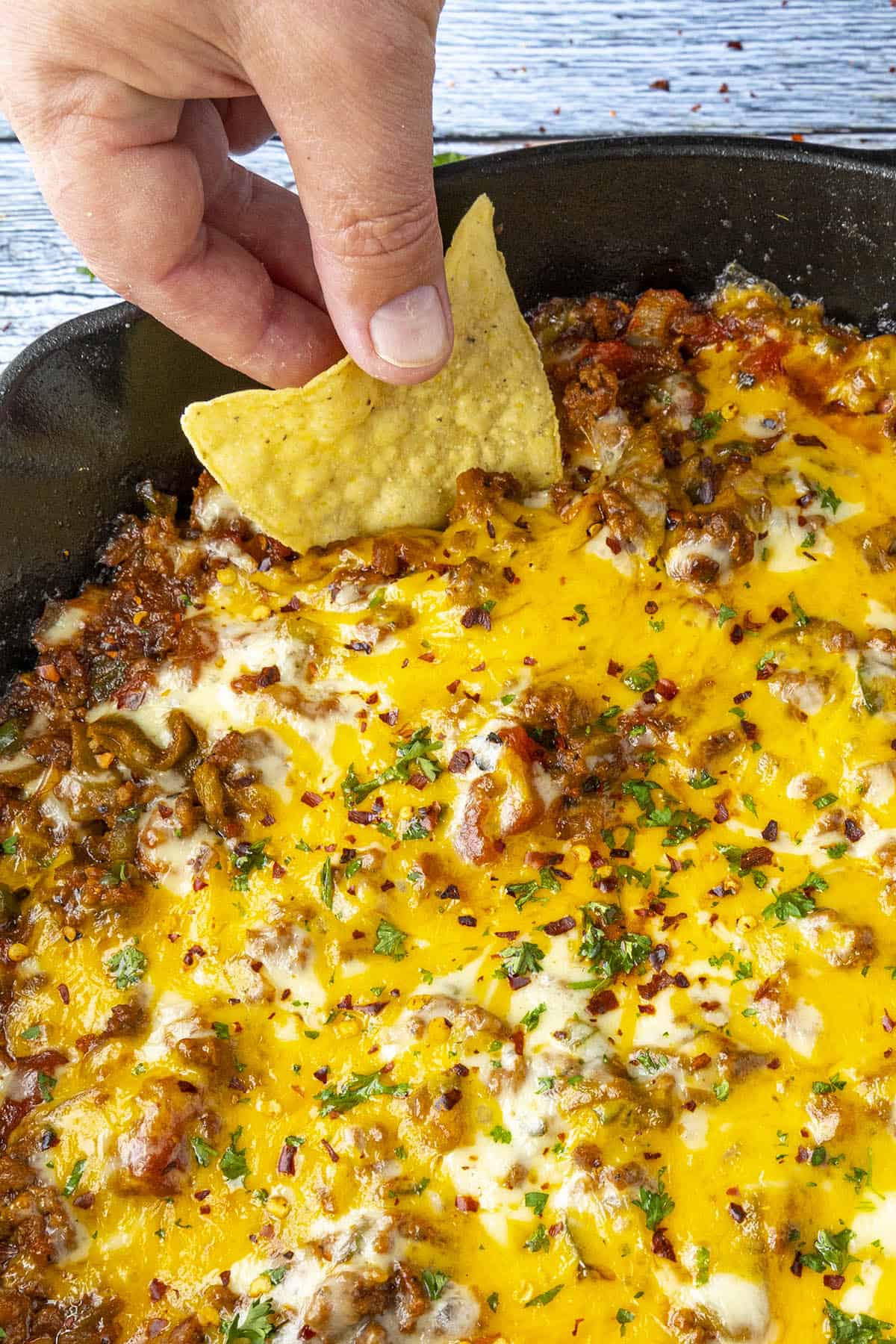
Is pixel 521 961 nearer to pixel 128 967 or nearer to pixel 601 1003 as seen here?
pixel 601 1003

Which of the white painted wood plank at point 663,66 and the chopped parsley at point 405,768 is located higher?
the white painted wood plank at point 663,66

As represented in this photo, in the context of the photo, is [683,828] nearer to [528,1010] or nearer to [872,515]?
[528,1010]

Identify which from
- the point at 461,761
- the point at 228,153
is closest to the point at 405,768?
→ the point at 461,761

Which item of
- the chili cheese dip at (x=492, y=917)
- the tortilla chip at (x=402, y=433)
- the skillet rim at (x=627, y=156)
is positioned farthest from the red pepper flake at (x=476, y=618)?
the skillet rim at (x=627, y=156)

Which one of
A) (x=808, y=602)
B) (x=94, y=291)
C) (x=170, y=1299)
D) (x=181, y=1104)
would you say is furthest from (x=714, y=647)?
(x=94, y=291)

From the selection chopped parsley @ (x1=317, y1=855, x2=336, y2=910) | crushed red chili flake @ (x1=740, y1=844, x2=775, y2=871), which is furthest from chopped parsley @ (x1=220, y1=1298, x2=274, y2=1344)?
crushed red chili flake @ (x1=740, y1=844, x2=775, y2=871)

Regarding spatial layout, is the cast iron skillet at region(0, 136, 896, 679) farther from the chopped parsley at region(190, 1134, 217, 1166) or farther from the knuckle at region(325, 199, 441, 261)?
the chopped parsley at region(190, 1134, 217, 1166)

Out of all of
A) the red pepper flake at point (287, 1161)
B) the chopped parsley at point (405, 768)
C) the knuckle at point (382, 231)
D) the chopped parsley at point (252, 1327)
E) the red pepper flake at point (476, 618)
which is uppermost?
the knuckle at point (382, 231)

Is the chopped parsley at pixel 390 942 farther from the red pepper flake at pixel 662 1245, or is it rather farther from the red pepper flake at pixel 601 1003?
the red pepper flake at pixel 662 1245
